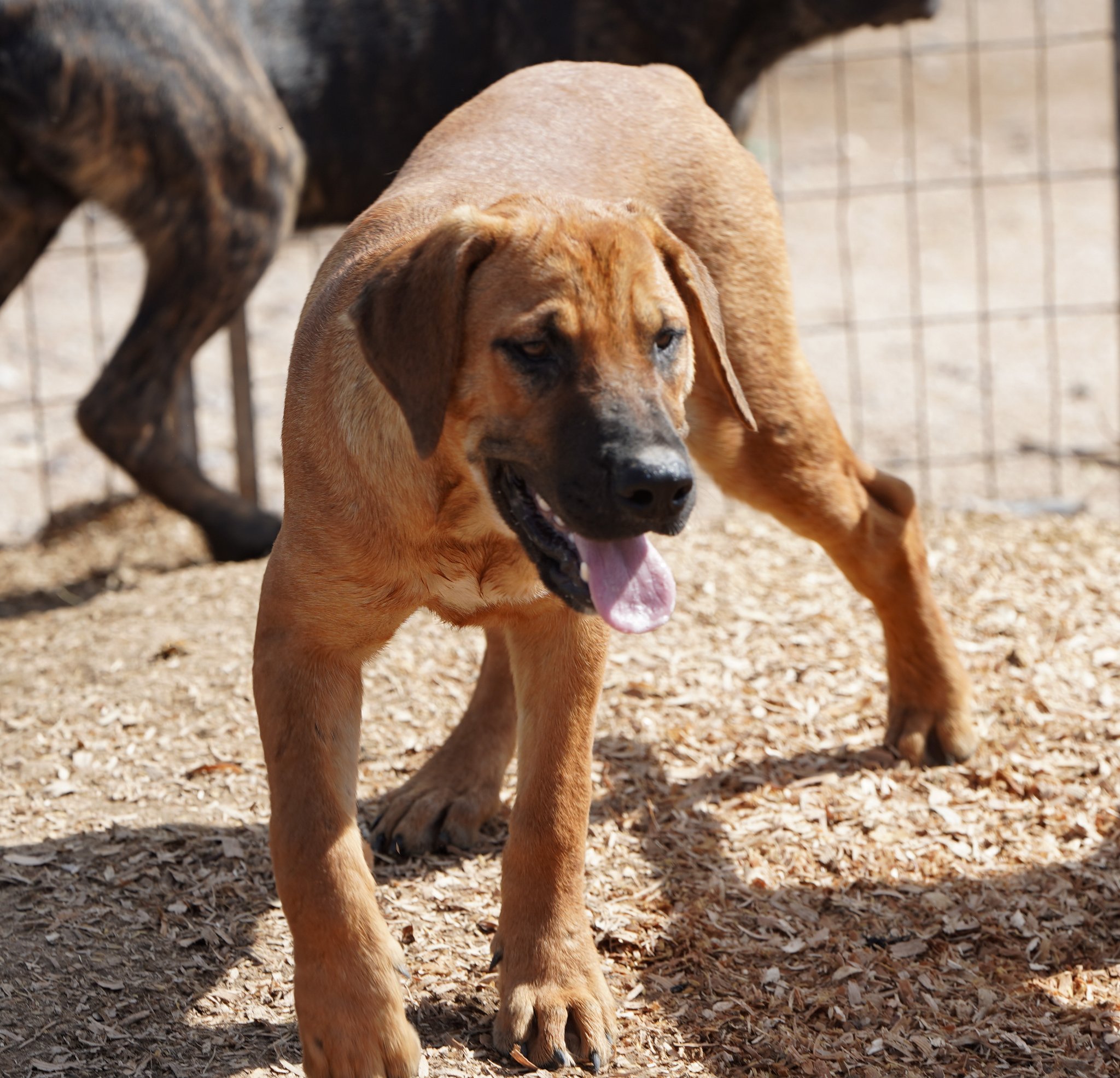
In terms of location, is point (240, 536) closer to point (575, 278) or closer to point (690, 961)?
point (690, 961)

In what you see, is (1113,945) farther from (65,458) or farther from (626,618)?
(65,458)

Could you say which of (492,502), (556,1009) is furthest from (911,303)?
(556,1009)

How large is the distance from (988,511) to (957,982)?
10.4 ft

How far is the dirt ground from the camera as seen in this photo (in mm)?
2982

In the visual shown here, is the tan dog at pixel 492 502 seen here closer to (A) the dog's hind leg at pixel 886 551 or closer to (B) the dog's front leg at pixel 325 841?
(B) the dog's front leg at pixel 325 841

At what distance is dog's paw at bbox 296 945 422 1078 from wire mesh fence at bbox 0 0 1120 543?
3989mm

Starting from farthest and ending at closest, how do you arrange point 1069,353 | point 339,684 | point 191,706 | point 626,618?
point 1069,353
point 191,706
point 339,684
point 626,618

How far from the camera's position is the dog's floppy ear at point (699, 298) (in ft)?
9.97

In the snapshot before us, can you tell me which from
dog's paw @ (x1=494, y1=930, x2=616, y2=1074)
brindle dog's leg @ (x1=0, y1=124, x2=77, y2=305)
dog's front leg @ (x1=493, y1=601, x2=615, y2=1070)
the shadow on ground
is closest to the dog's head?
dog's front leg @ (x1=493, y1=601, x2=615, y2=1070)

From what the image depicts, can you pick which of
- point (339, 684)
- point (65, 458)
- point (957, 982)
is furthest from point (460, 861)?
point (65, 458)

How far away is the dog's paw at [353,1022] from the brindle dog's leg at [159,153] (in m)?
3.27

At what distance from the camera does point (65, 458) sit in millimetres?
7980

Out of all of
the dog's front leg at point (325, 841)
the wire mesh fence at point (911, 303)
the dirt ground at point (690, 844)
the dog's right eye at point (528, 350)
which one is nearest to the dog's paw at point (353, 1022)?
the dog's front leg at point (325, 841)

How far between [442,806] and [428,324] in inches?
58.3
